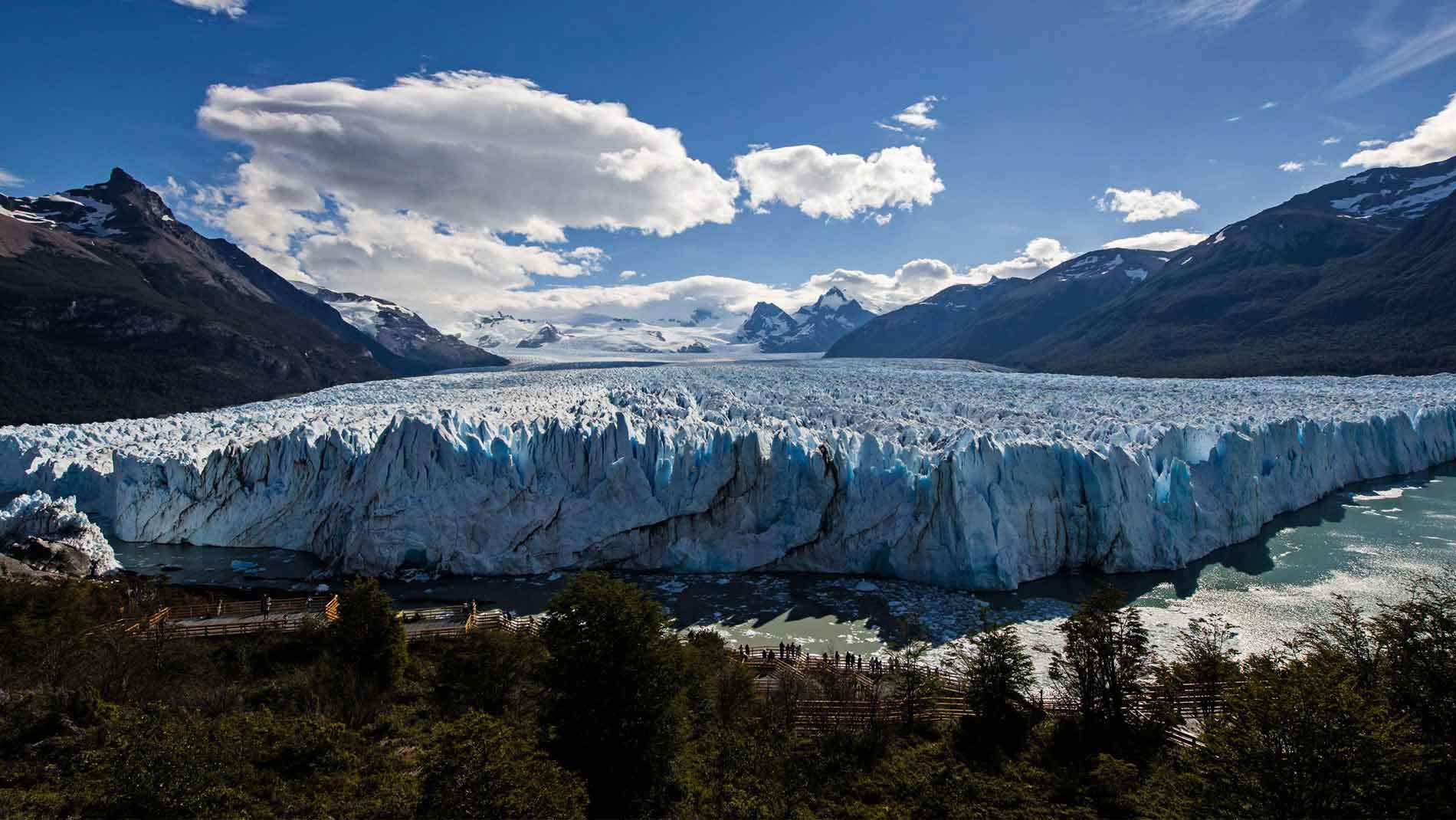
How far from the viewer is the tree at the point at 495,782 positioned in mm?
6527

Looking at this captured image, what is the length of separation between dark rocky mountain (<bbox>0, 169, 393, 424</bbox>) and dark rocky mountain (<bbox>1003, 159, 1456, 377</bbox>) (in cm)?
9141

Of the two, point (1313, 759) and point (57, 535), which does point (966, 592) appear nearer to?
point (1313, 759)

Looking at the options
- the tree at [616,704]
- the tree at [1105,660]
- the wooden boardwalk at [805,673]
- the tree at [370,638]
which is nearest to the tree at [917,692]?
the wooden boardwalk at [805,673]

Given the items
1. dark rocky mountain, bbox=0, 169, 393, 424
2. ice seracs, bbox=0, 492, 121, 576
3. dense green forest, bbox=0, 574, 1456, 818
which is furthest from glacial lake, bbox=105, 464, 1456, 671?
dark rocky mountain, bbox=0, 169, 393, 424

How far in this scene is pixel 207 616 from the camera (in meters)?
16.8

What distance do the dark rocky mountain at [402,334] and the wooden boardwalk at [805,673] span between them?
122195 mm

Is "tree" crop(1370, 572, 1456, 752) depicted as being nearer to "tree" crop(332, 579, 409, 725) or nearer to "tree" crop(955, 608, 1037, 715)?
"tree" crop(955, 608, 1037, 715)

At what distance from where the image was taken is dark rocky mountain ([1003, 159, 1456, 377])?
210 ft

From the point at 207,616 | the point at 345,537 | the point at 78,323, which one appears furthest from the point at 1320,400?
the point at 78,323

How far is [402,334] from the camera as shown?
500 ft

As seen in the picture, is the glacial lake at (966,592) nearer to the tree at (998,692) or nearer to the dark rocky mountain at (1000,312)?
the tree at (998,692)

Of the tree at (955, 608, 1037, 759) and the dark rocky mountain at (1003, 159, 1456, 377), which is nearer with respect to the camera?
the tree at (955, 608, 1037, 759)

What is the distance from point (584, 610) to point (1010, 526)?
14.9m

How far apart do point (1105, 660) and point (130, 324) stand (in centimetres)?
8347
